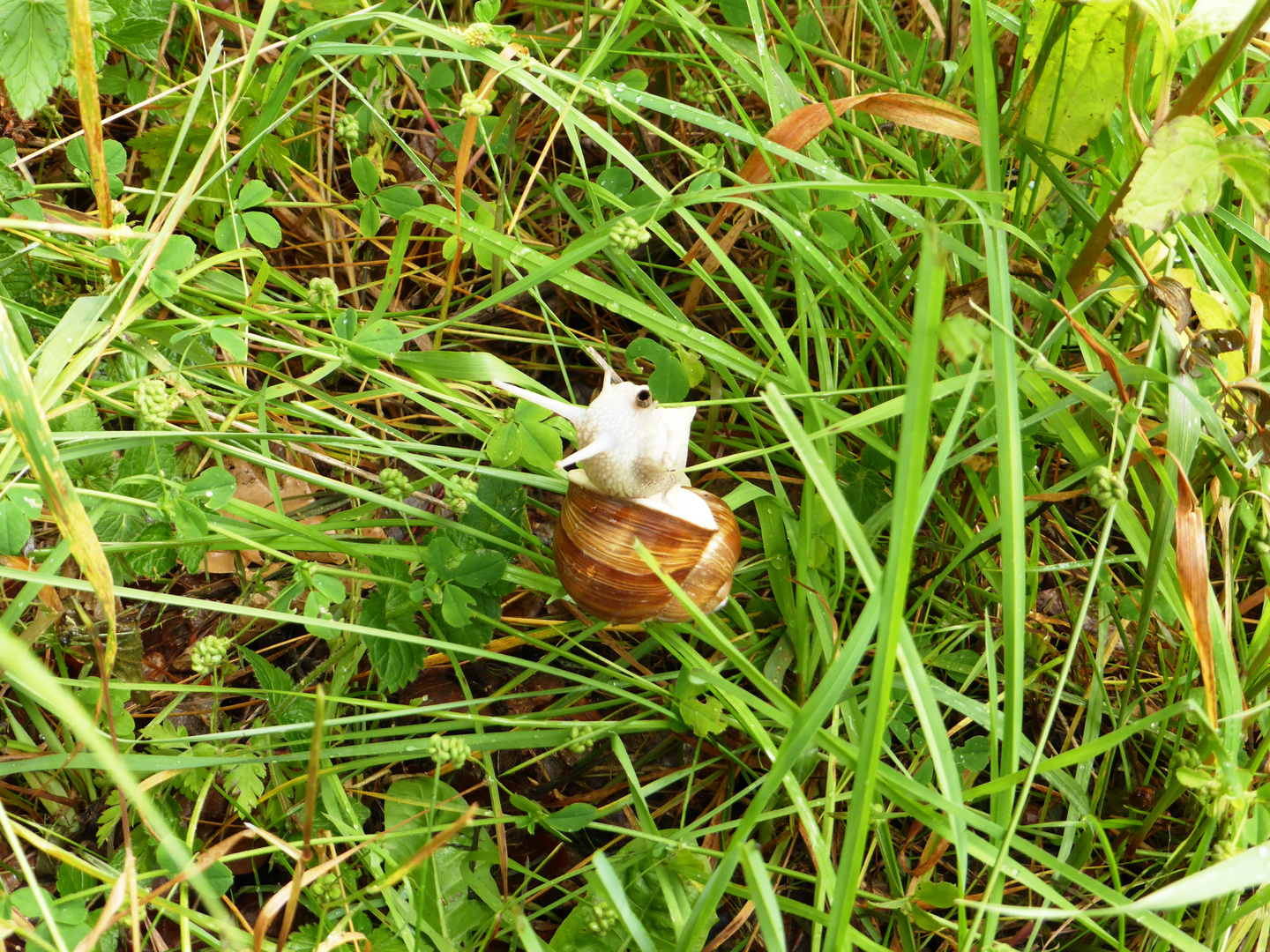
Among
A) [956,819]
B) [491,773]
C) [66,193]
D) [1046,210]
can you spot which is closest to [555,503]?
[491,773]

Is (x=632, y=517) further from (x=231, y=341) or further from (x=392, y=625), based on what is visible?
(x=231, y=341)

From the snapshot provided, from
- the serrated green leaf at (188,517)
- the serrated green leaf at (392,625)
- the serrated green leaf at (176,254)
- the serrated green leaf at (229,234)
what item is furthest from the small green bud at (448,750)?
the serrated green leaf at (229,234)

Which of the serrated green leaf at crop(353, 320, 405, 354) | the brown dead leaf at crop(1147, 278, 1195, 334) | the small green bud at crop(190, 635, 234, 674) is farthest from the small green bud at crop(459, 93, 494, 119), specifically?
the brown dead leaf at crop(1147, 278, 1195, 334)

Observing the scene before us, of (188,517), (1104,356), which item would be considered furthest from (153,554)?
(1104,356)

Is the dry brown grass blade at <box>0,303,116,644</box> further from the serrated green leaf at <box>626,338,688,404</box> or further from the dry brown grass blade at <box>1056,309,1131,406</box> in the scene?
the dry brown grass blade at <box>1056,309,1131,406</box>

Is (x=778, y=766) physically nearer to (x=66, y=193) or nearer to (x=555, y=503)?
(x=555, y=503)

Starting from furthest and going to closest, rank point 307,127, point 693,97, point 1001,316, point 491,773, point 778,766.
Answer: point 307,127
point 693,97
point 491,773
point 1001,316
point 778,766

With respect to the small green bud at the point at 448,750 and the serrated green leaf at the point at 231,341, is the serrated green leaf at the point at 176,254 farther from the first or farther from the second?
the small green bud at the point at 448,750
